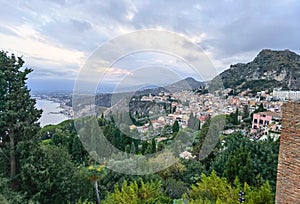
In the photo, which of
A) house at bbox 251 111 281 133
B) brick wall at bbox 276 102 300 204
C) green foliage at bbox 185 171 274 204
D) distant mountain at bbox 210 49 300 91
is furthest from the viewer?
distant mountain at bbox 210 49 300 91

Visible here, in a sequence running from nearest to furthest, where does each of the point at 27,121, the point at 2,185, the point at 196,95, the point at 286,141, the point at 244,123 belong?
the point at 286,141 → the point at 2,185 → the point at 27,121 → the point at 196,95 → the point at 244,123

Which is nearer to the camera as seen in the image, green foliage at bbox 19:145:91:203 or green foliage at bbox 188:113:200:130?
green foliage at bbox 19:145:91:203

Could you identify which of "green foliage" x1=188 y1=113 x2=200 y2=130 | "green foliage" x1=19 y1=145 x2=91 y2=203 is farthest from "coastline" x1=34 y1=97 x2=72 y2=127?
"green foliage" x1=188 y1=113 x2=200 y2=130

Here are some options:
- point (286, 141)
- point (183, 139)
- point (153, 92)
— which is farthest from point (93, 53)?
point (183, 139)

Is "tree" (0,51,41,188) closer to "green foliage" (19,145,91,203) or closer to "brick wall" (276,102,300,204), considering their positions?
"green foliage" (19,145,91,203)

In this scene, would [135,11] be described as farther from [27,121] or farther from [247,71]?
[247,71]

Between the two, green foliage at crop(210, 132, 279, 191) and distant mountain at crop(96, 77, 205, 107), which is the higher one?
distant mountain at crop(96, 77, 205, 107)

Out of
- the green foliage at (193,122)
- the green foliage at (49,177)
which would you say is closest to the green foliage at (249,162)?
the green foliage at (193,122)
